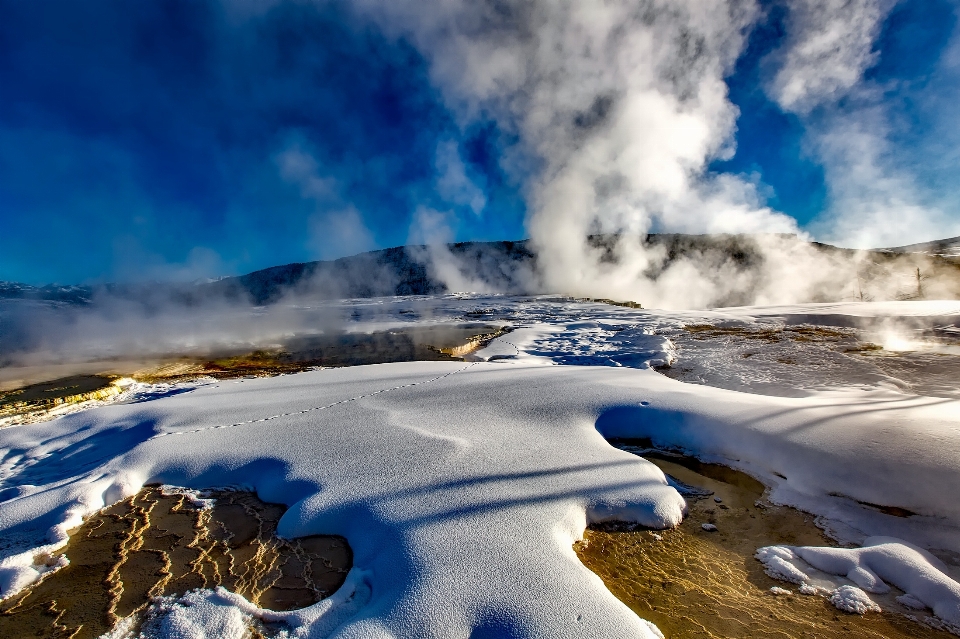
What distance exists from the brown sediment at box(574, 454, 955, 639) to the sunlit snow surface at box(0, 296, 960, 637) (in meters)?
0.17

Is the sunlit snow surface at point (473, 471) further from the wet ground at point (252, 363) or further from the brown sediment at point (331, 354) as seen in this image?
the brown sediment at point (331, 354)

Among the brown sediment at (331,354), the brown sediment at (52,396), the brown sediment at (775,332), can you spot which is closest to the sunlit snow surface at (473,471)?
the brown sediment at (52,396)

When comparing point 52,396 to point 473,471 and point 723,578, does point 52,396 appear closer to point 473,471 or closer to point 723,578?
point 473,471

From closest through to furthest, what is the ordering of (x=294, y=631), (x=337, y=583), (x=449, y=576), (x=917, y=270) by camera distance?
1. (x=294, y=631)
2. (x=449, y=576)
3. (x=337, y=583)
4. (x=917, y=270)

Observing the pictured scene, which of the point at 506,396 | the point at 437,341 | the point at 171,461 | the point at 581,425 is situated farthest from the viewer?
the point at 437,341

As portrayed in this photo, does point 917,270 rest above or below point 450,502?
above

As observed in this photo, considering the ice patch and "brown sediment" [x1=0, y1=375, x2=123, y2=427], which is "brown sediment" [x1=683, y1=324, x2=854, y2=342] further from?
"brown sediment" [x1=0, y1=375, x2=123, y2=427]

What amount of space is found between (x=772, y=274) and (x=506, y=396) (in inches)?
1308

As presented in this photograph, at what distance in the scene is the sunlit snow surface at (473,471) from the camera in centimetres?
199

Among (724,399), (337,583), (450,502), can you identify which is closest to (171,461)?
(337,583)

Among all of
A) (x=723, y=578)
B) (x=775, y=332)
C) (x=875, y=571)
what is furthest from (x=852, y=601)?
(x=775, y=332)

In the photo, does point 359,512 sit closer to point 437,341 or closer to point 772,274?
point 437,341

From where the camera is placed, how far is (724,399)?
4.35 meters

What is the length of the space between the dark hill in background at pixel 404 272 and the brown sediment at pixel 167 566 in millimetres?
33256
